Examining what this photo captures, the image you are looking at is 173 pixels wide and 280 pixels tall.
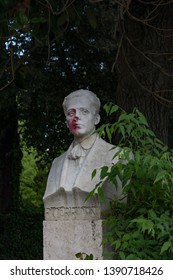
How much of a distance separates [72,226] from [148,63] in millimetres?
2785

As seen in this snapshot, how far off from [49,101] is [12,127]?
1996 millimetres

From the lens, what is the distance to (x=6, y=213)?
1484 centimetres

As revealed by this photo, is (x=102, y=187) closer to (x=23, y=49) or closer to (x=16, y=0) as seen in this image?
(x=16, y=0)

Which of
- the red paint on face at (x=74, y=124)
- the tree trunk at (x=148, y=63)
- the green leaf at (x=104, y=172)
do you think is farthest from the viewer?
the tree trunk at (x=148, y=63)

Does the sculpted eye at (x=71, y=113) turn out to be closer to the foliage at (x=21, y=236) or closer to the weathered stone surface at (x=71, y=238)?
the weathered stone surface at (x=71, y=238)

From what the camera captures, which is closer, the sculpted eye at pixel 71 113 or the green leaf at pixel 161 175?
the green leaf at pixel 161 175

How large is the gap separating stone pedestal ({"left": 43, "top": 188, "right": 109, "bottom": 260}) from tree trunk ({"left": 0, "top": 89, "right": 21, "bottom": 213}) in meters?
7.32

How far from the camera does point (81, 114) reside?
617 cm

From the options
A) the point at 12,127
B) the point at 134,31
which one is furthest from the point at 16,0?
the point at 12,127

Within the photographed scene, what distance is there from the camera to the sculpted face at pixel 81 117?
6152 millimetres

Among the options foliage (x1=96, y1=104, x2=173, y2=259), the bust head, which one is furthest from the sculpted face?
foliage (x1=96, y1=104, x2=173, y2=259)

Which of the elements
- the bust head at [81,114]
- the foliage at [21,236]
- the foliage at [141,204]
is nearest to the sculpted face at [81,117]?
the bust head at [81,114]

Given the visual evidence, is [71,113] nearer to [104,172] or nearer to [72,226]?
[104,172]

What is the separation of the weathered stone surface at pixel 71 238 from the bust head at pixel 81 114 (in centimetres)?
78
